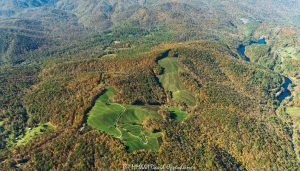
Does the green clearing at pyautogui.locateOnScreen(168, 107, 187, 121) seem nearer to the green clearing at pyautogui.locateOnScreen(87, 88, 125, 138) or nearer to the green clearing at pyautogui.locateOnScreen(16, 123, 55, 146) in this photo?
the green clearing at pyautogui.locateOnScreen(87, 88, 125, 138)

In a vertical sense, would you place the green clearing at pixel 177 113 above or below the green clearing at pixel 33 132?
below

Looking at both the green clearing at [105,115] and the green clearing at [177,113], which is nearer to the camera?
the green clearing at [105,115]

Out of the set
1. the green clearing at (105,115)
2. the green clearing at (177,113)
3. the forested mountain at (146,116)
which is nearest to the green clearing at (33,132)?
the forested mountain at (146,116)

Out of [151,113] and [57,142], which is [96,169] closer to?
[57,142]

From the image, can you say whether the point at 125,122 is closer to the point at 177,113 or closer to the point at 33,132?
the point at 177,113

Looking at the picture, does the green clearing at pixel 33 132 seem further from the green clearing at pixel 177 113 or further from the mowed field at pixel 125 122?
the green clearing at pixel 177 113

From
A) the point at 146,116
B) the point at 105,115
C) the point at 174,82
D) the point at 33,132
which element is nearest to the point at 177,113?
the point at 146,116
